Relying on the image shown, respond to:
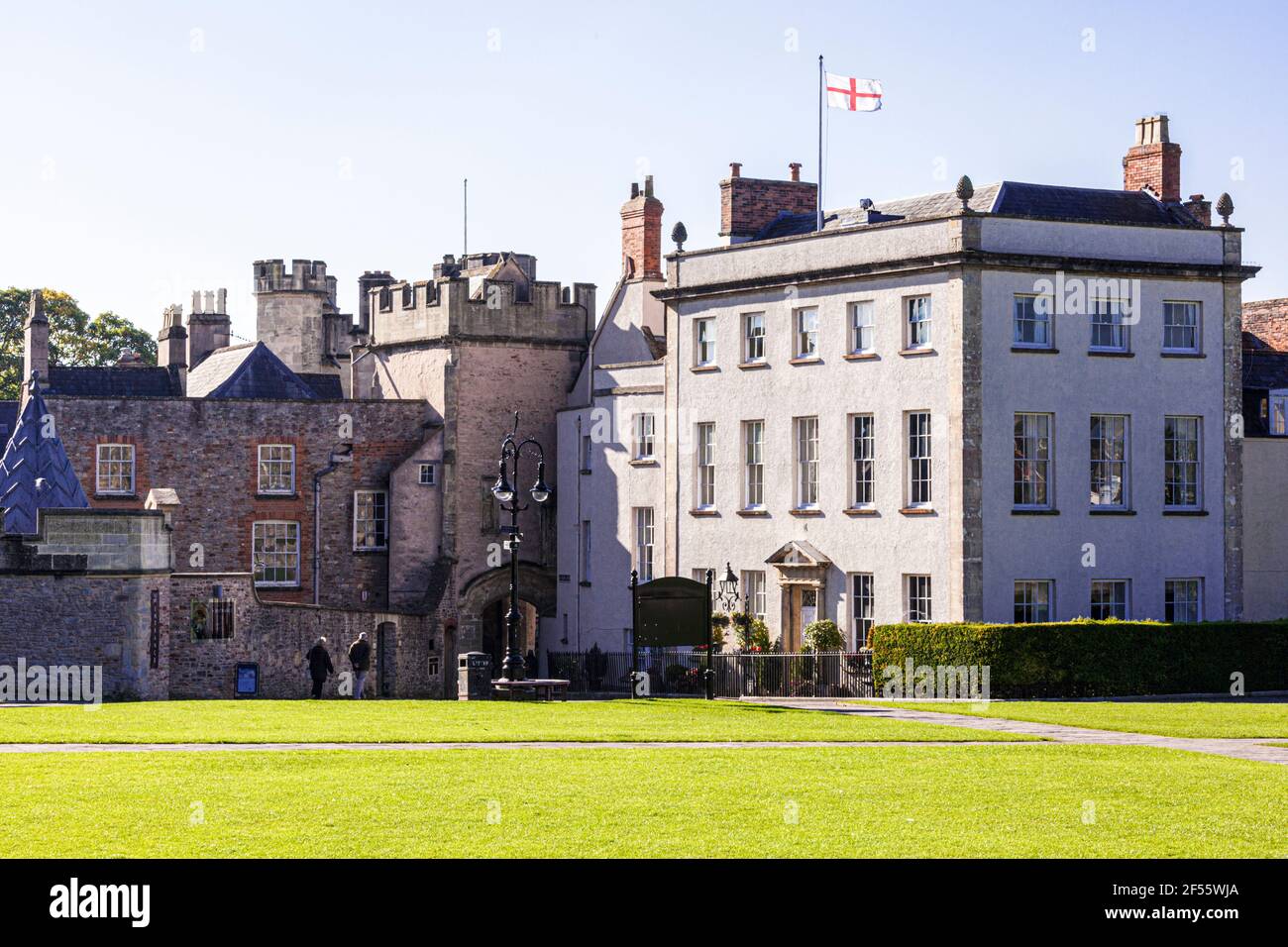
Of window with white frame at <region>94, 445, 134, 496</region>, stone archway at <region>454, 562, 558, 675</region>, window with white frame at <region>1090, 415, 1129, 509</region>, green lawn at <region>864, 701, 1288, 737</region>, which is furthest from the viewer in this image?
stone archway at <region>454, 562, 558, 675</region>

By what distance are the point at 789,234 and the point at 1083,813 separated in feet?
110

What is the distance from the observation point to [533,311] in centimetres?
5950

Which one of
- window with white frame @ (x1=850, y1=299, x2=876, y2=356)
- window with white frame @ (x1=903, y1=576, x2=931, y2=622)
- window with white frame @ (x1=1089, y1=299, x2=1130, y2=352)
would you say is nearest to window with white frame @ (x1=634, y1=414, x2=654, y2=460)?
window with white frame @ (x1=850, y1=299, x2=876, y2=356)

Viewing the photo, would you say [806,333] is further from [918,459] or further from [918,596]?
[918,596]

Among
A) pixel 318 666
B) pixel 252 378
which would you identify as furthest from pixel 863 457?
pixel 252 378

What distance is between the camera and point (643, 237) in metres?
57.6

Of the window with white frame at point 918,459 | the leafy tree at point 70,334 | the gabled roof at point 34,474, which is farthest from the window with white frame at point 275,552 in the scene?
the leafy tree at point 70,334

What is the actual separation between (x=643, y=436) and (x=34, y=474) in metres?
16.7

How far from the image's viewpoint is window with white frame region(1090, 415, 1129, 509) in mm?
46500

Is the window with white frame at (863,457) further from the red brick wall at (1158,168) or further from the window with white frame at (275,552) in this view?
the window with white frame at (275,552)

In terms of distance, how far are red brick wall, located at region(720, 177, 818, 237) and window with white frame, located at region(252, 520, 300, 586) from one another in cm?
1545

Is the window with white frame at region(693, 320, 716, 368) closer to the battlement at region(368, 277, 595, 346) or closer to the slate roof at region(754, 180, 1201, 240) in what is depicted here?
the slate roof at region(754, 180, 1201, 240)

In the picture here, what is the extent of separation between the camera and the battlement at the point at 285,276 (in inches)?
3073

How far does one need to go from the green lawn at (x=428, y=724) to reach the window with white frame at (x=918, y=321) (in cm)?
1365
